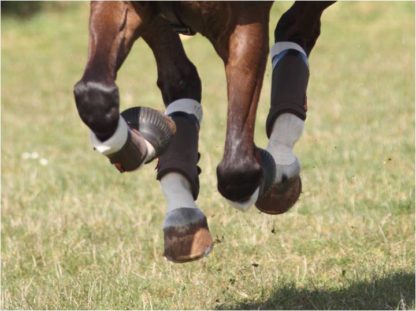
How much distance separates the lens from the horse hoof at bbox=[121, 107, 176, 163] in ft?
14.9

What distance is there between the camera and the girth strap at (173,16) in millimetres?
4418

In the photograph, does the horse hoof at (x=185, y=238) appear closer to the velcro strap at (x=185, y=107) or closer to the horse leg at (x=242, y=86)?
the horse leg at (x=242, y=86)

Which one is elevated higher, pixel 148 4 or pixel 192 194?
pixel 148 4

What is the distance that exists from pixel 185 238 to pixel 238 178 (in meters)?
0.35

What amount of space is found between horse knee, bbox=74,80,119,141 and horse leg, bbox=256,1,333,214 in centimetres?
102

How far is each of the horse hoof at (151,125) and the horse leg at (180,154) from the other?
9.9 inches

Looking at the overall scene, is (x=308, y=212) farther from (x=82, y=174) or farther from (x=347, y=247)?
(x=82, y=174)

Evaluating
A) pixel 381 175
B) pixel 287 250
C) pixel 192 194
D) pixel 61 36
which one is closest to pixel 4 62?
pixel 61 36

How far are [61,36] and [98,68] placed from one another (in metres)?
18.8

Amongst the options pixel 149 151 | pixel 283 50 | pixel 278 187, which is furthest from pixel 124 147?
pixel 283 50

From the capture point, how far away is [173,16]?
4.50 m

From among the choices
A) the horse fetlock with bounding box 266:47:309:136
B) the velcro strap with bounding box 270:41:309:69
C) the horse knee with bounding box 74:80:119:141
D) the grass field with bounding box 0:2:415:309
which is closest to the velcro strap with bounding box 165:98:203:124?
the horse fetlock with bounding box 266:47:309:136

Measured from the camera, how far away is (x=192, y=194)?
191 inches

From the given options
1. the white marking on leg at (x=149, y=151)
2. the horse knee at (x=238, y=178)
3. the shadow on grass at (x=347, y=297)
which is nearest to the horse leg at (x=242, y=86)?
the horse knee at (x=238, y=178)
